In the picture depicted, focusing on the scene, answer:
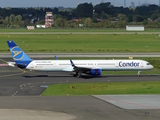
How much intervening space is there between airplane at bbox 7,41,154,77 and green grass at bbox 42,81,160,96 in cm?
906

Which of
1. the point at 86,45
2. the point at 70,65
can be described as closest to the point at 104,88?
the point at 70,65

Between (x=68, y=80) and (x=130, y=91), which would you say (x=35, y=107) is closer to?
(x=130, y=91)

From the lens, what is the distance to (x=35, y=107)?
44.4 meters

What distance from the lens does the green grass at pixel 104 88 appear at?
55.5 meters

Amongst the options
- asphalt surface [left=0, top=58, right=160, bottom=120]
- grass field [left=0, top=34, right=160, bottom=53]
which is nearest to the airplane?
asphalt surface [left=0, top=58, right=160, bottom=120]

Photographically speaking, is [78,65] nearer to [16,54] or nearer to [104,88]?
[16,54]

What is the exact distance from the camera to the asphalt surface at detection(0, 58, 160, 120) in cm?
4094

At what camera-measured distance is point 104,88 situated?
193ft

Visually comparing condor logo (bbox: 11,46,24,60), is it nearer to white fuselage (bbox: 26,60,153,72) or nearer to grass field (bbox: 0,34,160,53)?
white fuselage (bbox: 26,60,153,72)

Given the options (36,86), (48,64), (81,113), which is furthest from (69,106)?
(48,64)

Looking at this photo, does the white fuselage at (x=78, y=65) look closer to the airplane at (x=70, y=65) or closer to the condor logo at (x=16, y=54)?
the airplane at (x=70, y=65)

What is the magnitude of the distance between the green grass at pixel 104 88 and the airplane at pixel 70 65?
906 cm

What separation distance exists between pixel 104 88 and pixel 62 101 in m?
12.5

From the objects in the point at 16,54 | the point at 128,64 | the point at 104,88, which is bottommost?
the point at 104,88
